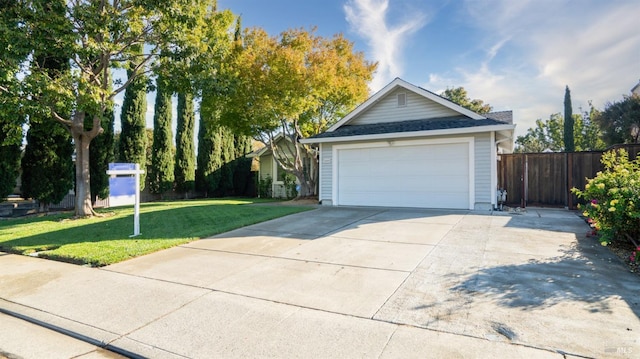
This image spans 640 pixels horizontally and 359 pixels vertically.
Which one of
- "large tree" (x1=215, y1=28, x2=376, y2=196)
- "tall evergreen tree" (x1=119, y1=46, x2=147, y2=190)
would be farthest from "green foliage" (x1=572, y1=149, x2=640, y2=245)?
"tall evergreen tree" (x1=119, y1=46, x2=147, y2=190)

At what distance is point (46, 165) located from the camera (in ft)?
42.5

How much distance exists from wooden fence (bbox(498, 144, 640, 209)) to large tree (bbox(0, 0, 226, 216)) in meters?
11.9

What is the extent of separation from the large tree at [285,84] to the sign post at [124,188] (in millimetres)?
5824

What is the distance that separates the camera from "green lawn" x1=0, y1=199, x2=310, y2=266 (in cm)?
607

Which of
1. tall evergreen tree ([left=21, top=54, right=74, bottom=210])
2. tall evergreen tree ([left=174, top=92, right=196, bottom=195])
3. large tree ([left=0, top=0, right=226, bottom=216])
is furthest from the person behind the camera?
tall evergreen tree ([left=174, top=92, right=196, bottom=195])

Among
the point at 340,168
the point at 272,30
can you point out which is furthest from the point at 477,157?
the point at 272,30

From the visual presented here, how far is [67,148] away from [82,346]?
44.8 feet

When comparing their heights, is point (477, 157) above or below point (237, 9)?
below

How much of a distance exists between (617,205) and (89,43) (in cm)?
1218

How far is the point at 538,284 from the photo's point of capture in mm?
4000

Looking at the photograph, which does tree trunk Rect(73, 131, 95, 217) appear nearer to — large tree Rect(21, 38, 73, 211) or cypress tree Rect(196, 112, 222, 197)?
large tree Rect(21, 38, 73, 211)

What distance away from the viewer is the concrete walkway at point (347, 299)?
2812 millimetres

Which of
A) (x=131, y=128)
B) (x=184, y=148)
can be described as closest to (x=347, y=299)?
(x=131, y=128)

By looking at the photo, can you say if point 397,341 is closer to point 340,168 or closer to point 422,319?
point 422,319
